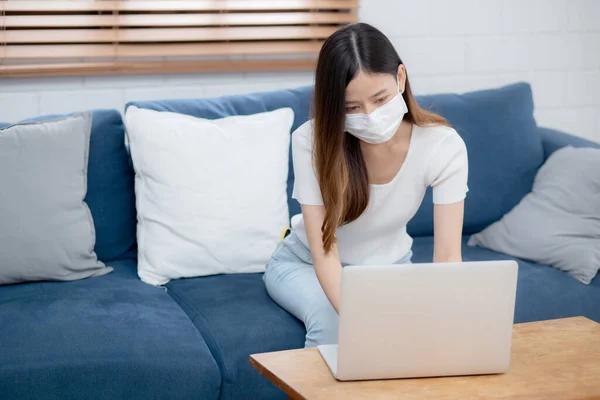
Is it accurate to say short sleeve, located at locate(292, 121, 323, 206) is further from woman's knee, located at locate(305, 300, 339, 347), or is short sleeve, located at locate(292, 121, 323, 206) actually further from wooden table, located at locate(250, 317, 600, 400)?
wooden table, located at locate(250, 317, 600, 400)

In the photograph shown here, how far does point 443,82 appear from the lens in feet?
10.2

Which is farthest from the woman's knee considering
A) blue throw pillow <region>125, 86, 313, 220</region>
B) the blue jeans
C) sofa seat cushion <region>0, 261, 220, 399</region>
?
blue throw pillow <region>125, 86, 313, 220</region>

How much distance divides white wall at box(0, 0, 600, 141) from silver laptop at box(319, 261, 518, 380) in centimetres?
161

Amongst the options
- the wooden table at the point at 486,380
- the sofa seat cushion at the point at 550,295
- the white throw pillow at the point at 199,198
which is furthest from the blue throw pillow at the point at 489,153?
the wooden table at the point at 486,380

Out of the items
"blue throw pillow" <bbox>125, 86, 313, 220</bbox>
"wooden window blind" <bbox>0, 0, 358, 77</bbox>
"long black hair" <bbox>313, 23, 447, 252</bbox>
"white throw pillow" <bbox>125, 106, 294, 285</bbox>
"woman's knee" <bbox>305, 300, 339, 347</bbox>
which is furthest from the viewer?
"wooden window blind" <bbox>0, 0, 358, 77</bbox>

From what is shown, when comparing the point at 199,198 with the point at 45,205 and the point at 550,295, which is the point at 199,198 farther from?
the point at 550,295

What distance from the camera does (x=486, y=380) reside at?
53.6 inches

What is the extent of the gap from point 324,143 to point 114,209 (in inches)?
33.1

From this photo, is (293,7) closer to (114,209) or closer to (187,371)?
(114,209)

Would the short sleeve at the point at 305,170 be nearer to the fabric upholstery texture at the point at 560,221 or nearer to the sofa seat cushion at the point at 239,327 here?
the sofa seat cushion at the point at 239,327

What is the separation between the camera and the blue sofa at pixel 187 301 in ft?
5.91

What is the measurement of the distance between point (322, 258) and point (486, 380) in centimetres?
56

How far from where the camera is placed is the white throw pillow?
233cm

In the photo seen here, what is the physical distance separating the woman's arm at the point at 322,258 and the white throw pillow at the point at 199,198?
0.52m
